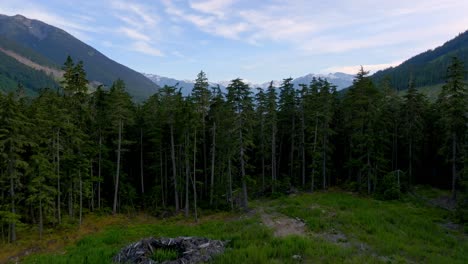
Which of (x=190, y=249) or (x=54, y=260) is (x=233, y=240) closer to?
(x=190, y=249)

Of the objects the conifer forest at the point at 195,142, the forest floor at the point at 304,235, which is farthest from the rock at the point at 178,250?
the conifer forest at the point at 195,142

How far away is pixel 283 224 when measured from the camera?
77.3 ft

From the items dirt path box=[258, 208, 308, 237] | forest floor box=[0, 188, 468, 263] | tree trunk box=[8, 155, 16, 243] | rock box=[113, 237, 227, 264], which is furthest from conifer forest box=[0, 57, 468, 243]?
rock box=[113, 237, 227, 264]

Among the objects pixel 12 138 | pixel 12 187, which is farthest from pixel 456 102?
pixel 12 187

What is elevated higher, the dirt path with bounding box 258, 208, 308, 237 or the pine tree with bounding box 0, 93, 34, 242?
the pine tree with bounding box 0, 93, 34, 242

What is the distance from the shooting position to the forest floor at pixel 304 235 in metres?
13.4

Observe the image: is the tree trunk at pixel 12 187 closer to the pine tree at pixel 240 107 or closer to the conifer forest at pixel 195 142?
the conifer forest at pixel 195 142

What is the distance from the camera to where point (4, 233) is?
90.0 ft

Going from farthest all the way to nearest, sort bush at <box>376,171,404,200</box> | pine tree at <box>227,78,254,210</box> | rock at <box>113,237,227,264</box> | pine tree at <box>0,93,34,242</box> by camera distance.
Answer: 1. bush at <box>376,171,404,200</box>
2. pine tree at <box>227,78,254,210</box>
3. pine tree at <box>0,93,34,242</box>
4. rock at <box>113,237,227,264</box>

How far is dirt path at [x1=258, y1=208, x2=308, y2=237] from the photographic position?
20.7 meters

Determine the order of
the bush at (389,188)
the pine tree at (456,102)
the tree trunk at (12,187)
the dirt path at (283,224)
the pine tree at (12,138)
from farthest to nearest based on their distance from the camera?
the bush at (389,188), the pine tree at (456,102), the tree trunk at (12,187), the pine tree at (12,138), the dirt path at (283,224)

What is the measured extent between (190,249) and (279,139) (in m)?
35.4

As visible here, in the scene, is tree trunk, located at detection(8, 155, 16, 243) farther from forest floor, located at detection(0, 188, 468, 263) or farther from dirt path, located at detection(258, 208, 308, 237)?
dirt path, located at detection(258, 208, 308, 237)

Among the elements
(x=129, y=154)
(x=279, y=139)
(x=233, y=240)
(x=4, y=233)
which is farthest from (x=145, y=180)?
(x=233, y=240)
